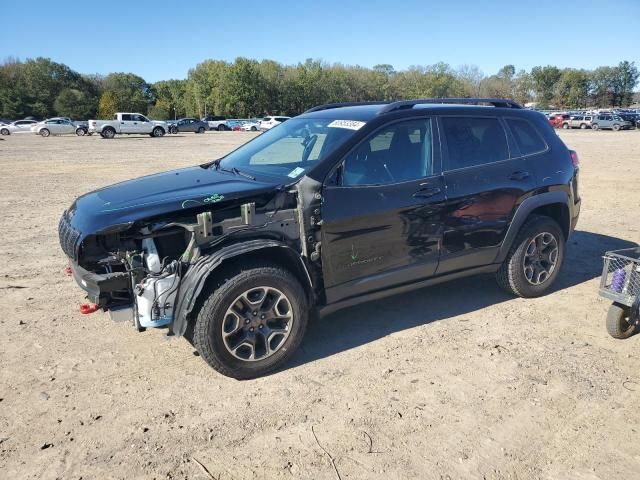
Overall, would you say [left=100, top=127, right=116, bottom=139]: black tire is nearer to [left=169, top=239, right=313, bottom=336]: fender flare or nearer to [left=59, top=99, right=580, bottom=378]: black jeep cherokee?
[left=59, top=99, right=580, bottom=378]: black jeep cherokee

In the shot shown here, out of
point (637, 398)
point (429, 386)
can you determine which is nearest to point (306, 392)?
point (429, 386)

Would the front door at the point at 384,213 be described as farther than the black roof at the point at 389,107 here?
No

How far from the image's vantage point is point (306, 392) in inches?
140

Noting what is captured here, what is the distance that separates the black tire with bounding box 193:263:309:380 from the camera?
349 centimetres

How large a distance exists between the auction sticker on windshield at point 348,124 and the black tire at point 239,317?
1.34m

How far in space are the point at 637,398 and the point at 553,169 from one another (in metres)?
2.46

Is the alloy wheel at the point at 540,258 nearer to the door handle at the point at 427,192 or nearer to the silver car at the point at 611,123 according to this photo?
the door handle at the point at 427,192

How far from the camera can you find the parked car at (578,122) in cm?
5146

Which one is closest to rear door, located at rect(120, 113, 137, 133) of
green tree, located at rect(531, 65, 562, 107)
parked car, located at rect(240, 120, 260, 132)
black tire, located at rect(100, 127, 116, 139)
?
black tire, located at rect(100, 127, 116, 139)

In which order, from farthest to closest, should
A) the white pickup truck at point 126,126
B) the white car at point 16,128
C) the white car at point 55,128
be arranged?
the white car at point 16,128
the white car at point 55,128
the white pickup truck at point 126,126

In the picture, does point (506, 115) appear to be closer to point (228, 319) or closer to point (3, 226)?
point (228, 319)

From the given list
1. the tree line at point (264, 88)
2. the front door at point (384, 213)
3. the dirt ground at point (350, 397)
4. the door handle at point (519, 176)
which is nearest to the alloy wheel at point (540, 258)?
the dirt ground at point (350, 397)

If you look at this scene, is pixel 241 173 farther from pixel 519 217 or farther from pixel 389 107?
pixel 519 217

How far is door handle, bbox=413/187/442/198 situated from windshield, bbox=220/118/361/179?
2.45 feet
